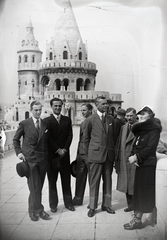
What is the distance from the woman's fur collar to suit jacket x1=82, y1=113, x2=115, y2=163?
1.12 ft

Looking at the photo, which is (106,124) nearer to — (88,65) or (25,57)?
(88,65)

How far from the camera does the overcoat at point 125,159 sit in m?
4.28

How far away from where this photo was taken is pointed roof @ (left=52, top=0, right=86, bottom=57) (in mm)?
4301

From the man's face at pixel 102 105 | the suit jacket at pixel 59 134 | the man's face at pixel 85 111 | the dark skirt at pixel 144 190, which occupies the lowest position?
the dark skirt at pixel 144 190

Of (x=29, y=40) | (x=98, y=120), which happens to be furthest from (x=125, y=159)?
(x=29, y=40)

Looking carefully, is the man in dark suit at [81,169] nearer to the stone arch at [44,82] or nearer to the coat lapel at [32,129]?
the coat lapel at [32,129]

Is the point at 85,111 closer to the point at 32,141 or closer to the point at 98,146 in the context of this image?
the point at 98,146

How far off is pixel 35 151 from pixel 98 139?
0.87 metres

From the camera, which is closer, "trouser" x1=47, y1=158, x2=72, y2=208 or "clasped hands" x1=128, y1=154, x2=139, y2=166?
"clasped hands" x1=128, y1=154, x2=139, y2=166

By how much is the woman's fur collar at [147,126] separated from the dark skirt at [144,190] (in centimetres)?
49

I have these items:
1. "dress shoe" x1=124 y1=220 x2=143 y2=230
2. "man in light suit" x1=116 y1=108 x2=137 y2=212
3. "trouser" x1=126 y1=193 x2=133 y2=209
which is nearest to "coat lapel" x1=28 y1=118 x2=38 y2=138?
"man in light suit" x1=116 y1=108 x2=137 y2=212

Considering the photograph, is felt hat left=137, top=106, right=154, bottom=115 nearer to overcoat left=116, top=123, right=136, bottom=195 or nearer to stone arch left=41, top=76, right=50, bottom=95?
overcoat left=116, top=123, right=136, bottom=195

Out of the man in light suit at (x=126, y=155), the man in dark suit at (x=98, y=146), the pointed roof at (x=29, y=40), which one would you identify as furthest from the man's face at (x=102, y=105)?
the pointed roof at (x=29, y=40)

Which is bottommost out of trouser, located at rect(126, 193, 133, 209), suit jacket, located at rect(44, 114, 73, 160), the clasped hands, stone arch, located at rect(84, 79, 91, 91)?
trouser, located at rect(126, 193, 133, 209)
